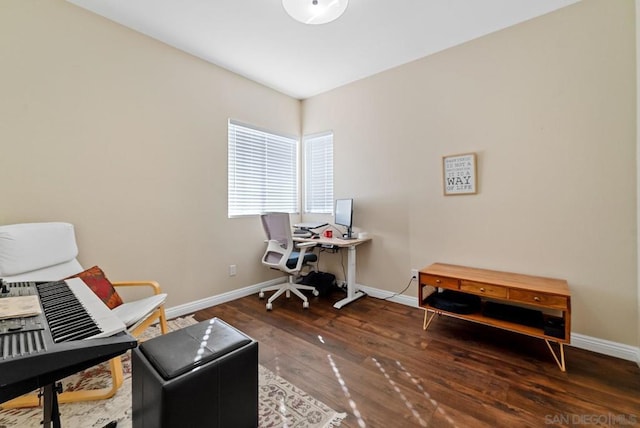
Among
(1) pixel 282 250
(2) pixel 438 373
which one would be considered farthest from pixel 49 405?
(1) pixel 282 250

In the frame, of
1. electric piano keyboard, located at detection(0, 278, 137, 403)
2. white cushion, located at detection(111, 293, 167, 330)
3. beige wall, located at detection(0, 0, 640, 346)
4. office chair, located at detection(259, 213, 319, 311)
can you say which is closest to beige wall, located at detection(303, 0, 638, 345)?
beige wall, located at detection(0, 0, 640, 346)

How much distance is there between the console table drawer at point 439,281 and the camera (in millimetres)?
2332

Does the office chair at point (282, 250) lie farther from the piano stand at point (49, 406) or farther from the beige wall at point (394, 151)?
the piano stand at point (49, 406)

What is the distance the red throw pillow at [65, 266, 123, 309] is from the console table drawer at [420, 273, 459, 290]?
2.45 metres

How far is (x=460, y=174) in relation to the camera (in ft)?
8.95

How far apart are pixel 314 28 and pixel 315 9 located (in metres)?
0.48

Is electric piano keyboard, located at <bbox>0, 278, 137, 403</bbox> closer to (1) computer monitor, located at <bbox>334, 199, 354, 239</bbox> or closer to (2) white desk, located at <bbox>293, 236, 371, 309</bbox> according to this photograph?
(2) white desk, located at <bbox>293, 236, 371, 309</bbox>

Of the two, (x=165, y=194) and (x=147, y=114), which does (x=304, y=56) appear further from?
(x=165, y=194)

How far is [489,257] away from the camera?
2576mm

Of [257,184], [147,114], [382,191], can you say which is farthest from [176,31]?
[382,191]

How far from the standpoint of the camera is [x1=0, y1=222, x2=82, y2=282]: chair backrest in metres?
1.74

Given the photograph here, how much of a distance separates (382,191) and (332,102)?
1.46 metres

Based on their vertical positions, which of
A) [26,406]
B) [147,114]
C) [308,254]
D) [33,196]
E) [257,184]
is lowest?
[26,406]

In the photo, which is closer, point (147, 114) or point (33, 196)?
point (33, 196)
